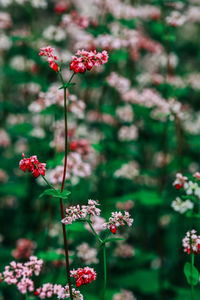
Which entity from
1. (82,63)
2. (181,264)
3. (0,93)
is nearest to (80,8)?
(0,93)

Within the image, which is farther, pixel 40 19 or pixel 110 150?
pixel 40 19

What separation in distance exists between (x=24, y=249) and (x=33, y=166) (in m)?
1.87

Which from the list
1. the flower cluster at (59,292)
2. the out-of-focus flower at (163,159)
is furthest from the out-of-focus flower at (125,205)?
the flower cluster at (59,292)

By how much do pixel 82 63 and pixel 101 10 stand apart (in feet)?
8.77

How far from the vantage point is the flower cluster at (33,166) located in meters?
1.60

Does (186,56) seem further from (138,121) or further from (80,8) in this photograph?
(138,121)

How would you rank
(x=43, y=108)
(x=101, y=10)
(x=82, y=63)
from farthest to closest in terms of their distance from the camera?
(x=101, y=10)
(x=43, y=108)
(x=82, y=63)

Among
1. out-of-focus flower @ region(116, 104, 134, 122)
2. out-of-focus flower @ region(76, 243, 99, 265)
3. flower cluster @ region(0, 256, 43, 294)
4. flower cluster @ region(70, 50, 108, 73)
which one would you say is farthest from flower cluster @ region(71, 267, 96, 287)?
out-of-focus flower @ region(116, 104, 134, 122)

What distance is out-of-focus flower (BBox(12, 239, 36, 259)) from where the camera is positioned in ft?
10.4

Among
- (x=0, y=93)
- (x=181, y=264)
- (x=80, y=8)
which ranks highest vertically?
(x=80, y=8)

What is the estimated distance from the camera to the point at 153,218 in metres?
4.67

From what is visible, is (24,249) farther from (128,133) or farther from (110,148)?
(128,133)

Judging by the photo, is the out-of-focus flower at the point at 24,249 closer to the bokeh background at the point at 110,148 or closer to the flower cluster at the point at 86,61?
the bokeh background at the point at 110,148

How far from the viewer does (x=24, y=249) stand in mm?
3262
